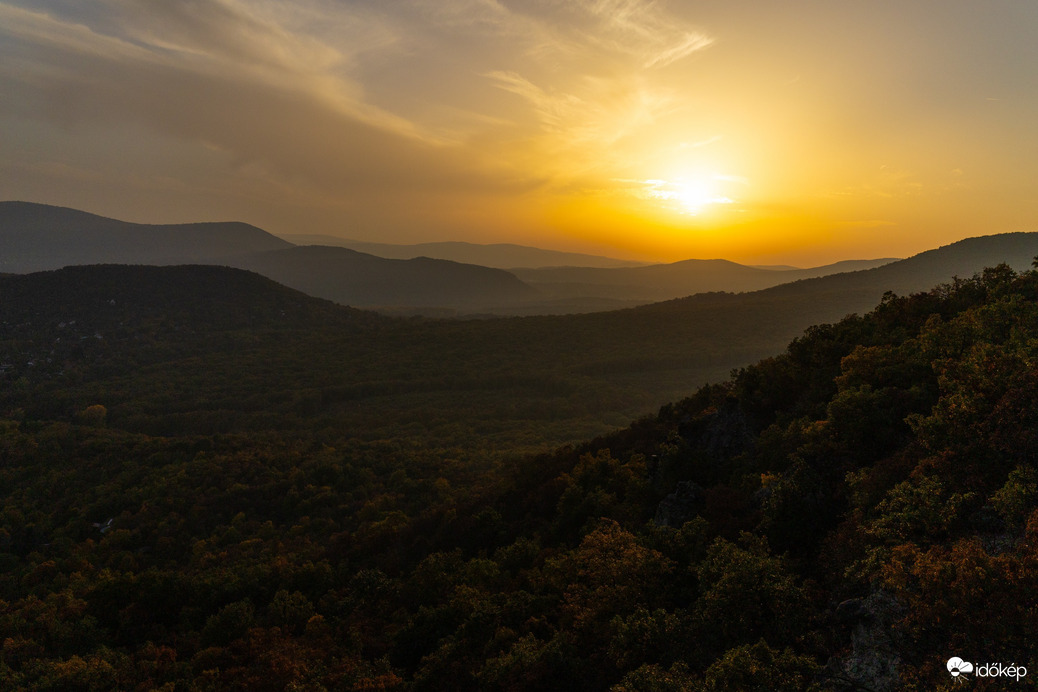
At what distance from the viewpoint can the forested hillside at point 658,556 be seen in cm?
989

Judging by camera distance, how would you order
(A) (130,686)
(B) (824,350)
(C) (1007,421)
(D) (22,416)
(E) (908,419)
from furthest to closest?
(D) (22,416), (B) (824,350), (A) (130,686), (E) (908,419), (C) (1007,421)

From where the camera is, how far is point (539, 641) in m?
15.4

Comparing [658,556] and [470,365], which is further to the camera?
[470,365]

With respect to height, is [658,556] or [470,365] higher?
[658,556]

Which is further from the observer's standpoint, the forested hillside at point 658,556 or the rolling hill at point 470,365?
the rolling hill at point 470,365

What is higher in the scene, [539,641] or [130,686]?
[539,641]

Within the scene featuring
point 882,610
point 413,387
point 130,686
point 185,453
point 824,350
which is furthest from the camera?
point 413,387

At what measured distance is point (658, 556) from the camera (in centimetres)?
1603

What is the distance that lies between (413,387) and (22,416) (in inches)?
2204

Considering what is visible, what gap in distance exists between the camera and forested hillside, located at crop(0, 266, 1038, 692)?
389 inches

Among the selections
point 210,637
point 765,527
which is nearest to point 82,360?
point 210,637

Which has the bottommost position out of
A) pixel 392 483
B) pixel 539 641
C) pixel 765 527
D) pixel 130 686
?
pixel 392 483

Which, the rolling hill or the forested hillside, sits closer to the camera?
the forested hillside

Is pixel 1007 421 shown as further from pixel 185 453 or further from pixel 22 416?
pixel 22 416
